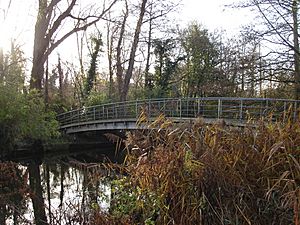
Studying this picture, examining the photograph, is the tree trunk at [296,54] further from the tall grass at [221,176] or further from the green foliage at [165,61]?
the green foliage at [165,61]

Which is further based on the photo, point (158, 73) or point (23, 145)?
point (158, 73)

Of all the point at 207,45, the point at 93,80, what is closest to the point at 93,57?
the point at 93,80

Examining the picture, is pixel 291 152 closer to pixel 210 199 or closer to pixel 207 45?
pixel 210 199

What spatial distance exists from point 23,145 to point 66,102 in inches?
324

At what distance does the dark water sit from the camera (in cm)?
526

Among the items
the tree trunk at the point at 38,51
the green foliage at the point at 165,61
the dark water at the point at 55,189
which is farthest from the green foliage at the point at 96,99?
the green foliage at the point at 165,61

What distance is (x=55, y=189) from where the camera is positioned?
33.0ft

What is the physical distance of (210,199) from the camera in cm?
391

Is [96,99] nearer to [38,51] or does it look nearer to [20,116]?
[38,51]

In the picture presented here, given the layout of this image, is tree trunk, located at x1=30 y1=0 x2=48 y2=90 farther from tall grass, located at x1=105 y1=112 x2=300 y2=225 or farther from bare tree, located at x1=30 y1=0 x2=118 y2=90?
tall grass, located at x1=105 y1=112 x2=300 y2=225

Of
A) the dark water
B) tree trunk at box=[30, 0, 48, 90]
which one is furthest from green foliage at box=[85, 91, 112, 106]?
the dark water

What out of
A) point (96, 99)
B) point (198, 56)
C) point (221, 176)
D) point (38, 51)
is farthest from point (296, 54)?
point (198, 56)

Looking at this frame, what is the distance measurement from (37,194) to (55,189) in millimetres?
839

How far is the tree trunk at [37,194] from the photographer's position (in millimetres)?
6606
